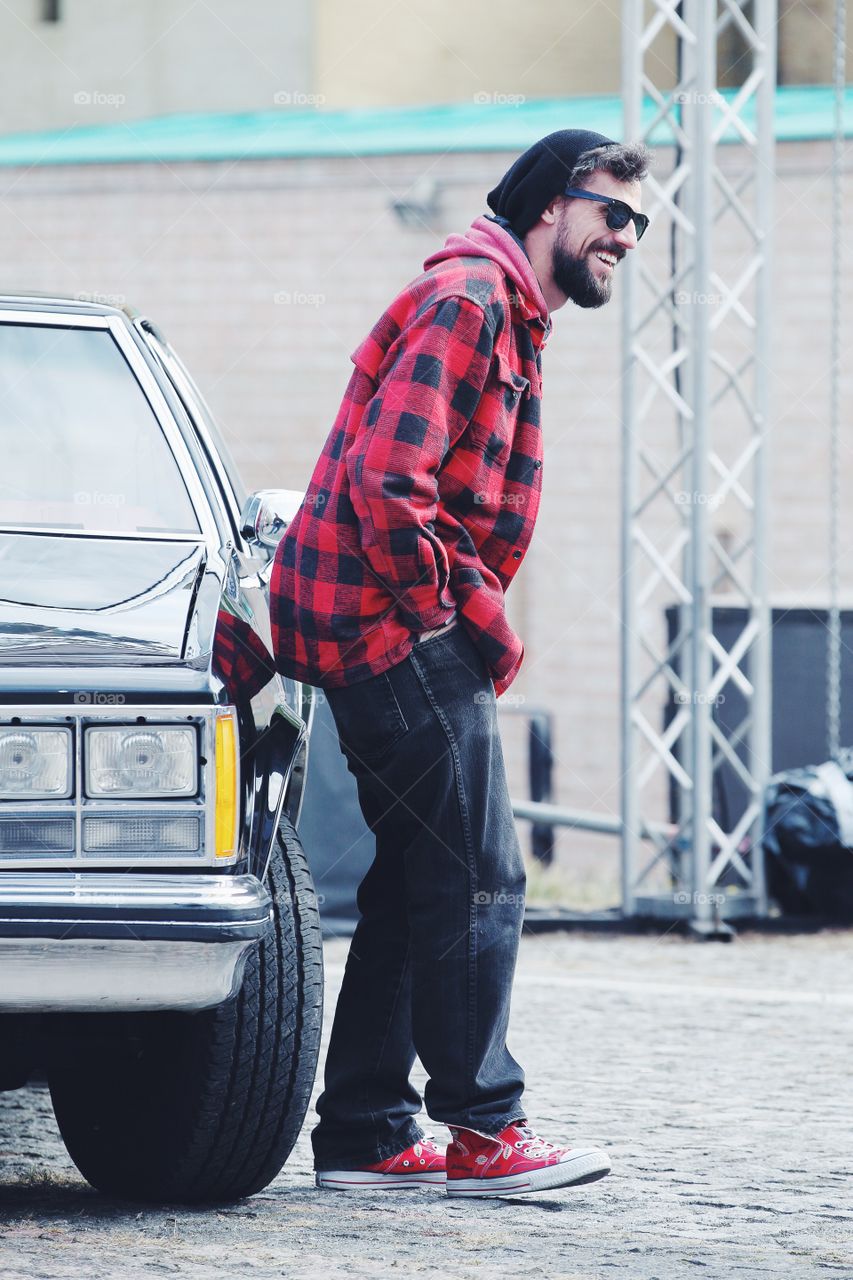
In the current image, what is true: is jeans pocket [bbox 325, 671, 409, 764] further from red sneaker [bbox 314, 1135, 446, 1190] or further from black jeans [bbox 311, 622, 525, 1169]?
red sneaker [bbox 314, 1135, 446, 1190]

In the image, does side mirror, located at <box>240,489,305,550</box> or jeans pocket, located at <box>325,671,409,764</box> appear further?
side mirror, located at <box>240,489,305,550</box>

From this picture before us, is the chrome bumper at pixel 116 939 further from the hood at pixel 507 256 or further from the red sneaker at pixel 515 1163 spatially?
the hood at pixel 507 256

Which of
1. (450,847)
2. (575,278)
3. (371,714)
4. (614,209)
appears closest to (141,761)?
(371,714)

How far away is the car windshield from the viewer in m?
3.55

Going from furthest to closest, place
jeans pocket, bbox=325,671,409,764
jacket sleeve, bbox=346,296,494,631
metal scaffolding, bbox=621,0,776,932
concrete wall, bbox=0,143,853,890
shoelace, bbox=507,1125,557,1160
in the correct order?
concrete wall, bbox=0,143,853,890 → metal scaffolding, bbox=621,0,776,932 → shoelace, bbox=507,1125,557,1160 → jeans pocket, bbox=325,671,409,764 → jacket sleeve, bbox=346,296,494,631

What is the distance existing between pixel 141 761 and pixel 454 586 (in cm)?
65

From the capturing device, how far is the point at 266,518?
3.47 m

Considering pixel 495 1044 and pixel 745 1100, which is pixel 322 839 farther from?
pixel 495 1044

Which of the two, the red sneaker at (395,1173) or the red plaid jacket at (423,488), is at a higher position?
the red plaid jacket at (423,488)

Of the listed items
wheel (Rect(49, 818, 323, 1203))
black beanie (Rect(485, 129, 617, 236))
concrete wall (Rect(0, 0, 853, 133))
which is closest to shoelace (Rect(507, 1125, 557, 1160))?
wheel (Rect(49, 818, 323, 1203))

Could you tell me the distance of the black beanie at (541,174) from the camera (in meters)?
3.30

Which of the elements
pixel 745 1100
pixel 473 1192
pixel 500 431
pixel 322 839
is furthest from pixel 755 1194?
pixel 322 839

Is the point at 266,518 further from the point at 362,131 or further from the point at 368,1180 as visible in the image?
the point at 362,131

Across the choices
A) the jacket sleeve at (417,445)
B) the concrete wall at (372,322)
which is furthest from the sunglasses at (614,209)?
the concrete wall at (372,322)
